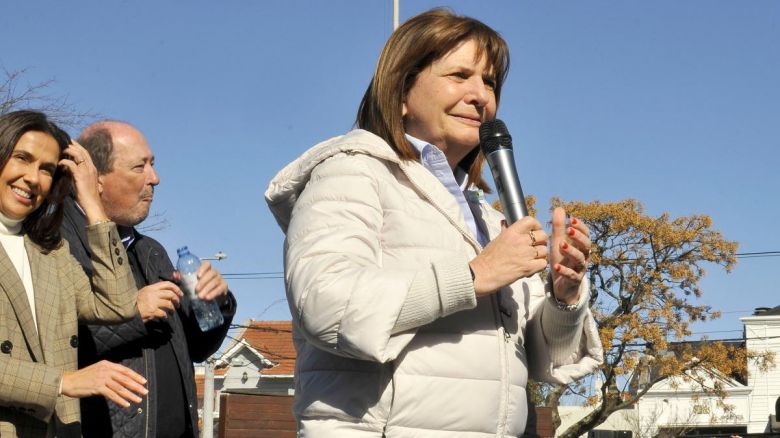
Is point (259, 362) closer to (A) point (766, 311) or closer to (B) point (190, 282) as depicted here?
(A) point (766, 311)

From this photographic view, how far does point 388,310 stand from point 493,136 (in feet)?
2.68

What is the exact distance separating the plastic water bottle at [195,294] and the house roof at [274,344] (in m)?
42.6

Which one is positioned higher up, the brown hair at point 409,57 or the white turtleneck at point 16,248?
the brown hair at point 409,57

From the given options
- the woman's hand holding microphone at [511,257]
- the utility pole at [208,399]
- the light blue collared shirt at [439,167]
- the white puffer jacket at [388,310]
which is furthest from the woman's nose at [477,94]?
the utility pole at [208,399]

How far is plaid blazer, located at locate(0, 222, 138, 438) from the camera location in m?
3.28

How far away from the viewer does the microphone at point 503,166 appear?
3.14 metres

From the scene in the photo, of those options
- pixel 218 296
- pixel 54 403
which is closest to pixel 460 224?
pixel 54 403

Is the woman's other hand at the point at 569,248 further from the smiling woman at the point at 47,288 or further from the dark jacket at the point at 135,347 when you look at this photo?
the dark jacket at the point at 135,347

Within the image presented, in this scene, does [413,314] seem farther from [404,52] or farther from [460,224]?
[404,52]

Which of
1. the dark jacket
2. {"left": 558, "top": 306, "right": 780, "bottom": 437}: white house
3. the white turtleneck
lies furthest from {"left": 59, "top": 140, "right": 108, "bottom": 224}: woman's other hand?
{"left": 558, "top": 306, "right": 780, "bottom": 437}: white house

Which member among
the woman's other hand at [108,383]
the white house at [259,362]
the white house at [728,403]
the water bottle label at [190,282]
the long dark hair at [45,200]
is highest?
the long dark hair at [45,200]

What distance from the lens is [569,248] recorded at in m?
3.09

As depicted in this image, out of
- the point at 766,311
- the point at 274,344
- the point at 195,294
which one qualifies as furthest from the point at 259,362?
the point at 195,294

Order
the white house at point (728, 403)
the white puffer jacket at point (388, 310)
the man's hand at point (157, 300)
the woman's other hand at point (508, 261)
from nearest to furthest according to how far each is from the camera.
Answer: the white puffer jacket at point (388, 310)
the woman's other hand at point (508, 261)
the man's hand at point (157, 300)
the white house at point (728, 403)
